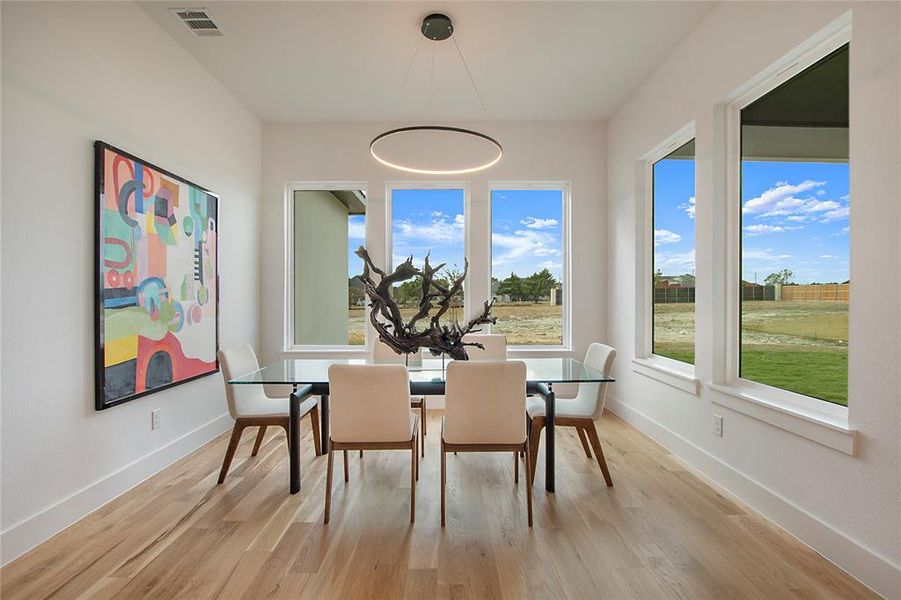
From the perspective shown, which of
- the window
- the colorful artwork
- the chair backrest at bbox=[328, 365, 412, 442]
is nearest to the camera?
the chair backrest at bbox=[328, 365, 412, 442]

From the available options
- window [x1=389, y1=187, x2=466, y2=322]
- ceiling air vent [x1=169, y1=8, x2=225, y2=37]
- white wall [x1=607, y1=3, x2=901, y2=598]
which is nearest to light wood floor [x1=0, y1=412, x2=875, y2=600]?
white wall [x1=607, y1=3, x2=901, y2=598]

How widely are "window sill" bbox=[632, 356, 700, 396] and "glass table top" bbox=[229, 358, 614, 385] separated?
2.29 ft

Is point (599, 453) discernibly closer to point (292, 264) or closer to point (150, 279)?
point (150, 279)

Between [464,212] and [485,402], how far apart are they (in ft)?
9.85

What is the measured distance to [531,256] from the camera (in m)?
5.08

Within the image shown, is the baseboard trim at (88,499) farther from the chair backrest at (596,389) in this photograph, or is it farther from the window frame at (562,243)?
the window frame at (562,243)

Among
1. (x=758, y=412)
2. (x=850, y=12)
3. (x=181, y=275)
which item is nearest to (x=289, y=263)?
(x=181, y=275)

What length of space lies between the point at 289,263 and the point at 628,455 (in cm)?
372

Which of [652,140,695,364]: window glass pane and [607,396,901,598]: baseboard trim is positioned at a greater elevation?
[652,140,695,364]: window glass pane

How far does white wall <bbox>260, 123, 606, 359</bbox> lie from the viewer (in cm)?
489

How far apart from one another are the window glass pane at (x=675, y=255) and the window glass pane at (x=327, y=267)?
2.92 m

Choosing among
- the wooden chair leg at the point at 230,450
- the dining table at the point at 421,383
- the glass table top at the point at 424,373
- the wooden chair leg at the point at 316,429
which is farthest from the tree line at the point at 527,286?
the wooden chair leg at the point at 230,450

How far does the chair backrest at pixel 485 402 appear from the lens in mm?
2400

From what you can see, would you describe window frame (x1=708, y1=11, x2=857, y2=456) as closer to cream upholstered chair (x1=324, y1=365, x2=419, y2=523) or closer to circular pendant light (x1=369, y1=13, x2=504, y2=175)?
circular pendant light (x1=369, y1=13, x2=504, y2=175)
